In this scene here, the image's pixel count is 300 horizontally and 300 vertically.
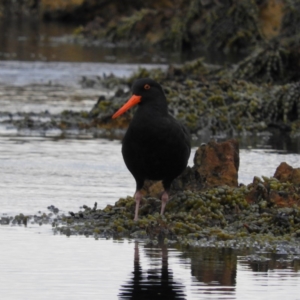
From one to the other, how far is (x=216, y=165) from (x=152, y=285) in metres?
2.76

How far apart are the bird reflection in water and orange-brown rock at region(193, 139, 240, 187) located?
2079 mm

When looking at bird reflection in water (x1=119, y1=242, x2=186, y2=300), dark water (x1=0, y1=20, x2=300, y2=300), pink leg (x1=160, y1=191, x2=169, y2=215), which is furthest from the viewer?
pink leg (x1=160, y1=191, x2=169, y2=215)

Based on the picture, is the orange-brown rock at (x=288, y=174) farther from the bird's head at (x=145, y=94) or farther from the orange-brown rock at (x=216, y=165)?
the bird's head at (x=145, y=94)

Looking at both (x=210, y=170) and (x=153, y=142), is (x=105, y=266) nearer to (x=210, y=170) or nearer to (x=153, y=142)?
(x=153, y=142)

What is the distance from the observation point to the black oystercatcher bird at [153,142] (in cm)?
836

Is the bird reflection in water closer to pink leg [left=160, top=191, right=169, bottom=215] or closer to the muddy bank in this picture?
the muddy bank

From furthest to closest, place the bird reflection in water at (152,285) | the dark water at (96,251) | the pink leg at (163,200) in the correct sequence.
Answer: the pink leg at (163,200) → the dark water at (96,251) → the bird reflection in water at (152,285)

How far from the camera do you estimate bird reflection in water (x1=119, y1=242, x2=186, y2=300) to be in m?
6.35

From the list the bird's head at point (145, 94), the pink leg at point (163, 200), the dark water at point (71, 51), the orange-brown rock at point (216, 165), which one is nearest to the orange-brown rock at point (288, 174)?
the orange-brown rock at point (216, 165)

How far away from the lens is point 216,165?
9.21 metres

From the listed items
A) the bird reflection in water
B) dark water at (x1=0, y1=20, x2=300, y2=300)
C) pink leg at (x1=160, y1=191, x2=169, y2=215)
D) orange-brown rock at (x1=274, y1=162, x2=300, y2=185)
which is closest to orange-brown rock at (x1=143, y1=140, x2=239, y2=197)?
orange-brown rock at (x1=274, y1=162, x2=300, y2=185)

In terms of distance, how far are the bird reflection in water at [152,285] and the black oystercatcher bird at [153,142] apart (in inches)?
53.3

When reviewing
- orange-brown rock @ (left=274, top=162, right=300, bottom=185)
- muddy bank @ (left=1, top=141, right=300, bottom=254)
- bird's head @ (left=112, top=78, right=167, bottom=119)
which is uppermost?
bird's head @ (left=112, top=78, right=167, bottom=119)

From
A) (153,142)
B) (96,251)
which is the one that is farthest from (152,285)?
(153,142)
